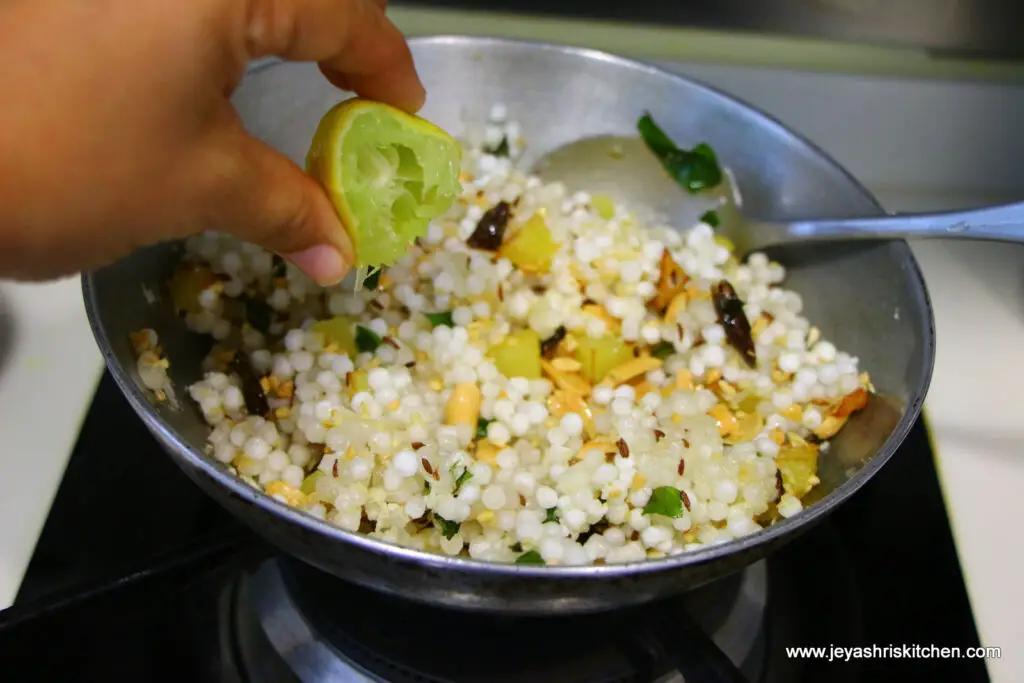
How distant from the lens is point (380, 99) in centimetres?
71

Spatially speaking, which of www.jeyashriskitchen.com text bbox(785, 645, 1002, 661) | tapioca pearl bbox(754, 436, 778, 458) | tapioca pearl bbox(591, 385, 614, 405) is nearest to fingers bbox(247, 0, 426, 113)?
Answer: tapioca pearl bbox(591, 385, 614, 405)

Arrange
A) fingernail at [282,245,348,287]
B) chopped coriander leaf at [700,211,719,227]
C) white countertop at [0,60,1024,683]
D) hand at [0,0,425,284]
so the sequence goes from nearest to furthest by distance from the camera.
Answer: hand at [0,0,425,284], fingernail at [282,245,348,287], white countertop at [0,60,1024,683], chopped coriander leaf at [700,211,719,227]

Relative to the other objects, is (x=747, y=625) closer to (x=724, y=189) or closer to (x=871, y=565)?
(x=871, y=565)

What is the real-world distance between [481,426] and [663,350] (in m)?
0.24

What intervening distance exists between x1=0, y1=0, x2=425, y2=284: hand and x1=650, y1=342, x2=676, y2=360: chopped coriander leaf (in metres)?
0.51

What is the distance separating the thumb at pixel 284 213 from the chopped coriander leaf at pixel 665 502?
0.34 meters

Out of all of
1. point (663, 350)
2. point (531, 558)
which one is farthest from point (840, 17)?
point (531, 558)

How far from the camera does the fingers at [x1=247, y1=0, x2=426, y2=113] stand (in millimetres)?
515

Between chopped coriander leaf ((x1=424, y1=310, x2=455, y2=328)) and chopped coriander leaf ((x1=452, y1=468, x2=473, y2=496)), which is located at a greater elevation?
chopped coriander leaf ((x1=424, y1=310, x2=455, y2=328))

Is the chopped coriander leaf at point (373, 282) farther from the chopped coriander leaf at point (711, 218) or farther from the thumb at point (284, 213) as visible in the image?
the chopped coriander leaf at point (711, 218)

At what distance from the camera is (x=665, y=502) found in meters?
0.76

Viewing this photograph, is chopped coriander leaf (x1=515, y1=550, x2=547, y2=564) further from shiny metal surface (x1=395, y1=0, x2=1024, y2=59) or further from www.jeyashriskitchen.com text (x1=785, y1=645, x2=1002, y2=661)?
shiny metal surface (x1=395, y1=0, x2=1024, y2=59)

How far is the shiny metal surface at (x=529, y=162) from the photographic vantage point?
568 millimetres

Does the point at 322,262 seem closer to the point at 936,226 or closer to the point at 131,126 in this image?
the point at 131,126
